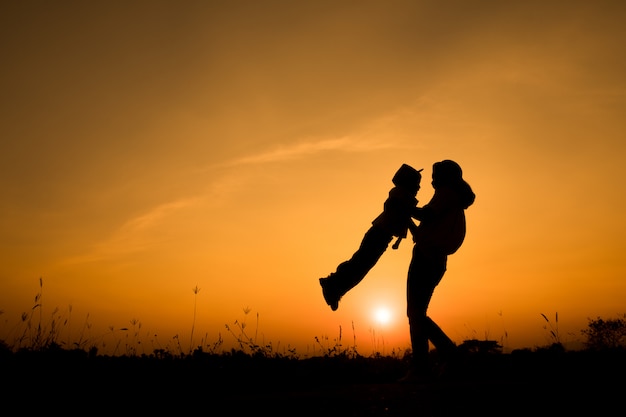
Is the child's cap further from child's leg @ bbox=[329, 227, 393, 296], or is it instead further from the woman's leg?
the woman's leg

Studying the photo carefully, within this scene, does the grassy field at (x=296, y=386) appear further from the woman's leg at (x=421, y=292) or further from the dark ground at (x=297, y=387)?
the woman's leg at (x=421, y=292)

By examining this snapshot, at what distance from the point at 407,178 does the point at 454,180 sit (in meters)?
0.61

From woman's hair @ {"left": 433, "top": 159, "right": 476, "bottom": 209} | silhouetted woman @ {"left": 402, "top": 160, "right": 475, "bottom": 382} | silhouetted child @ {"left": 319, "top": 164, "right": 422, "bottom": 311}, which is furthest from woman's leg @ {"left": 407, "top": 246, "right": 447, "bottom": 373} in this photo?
woman's hair @ {"left": 433, "top": 159, "right": 476, "bottom": 209}

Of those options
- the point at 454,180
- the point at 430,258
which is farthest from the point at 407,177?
the point at 430,258

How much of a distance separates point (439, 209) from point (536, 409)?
275 cm

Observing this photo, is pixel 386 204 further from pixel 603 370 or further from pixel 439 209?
pixel 603 370

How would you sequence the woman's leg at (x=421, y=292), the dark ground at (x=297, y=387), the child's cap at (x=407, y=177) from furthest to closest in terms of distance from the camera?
1. the child's cap at (x=407, y=177)
2. the woman's leg at (x=421, y=292)
3. the dark ground at (x=297, y=387)

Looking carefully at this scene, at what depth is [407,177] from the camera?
5691mm

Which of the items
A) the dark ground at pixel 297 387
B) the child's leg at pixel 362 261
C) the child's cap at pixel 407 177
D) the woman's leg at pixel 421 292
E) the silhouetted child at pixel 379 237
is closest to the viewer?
the dark ground at pixel 297 387

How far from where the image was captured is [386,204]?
18.1ft

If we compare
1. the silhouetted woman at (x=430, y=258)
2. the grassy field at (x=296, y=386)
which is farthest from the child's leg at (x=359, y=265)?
the grassy field at (x=296, y=386)

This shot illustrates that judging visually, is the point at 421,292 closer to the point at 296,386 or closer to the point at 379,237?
the point at 379,237

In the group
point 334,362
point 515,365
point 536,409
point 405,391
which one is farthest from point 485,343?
point 536,409

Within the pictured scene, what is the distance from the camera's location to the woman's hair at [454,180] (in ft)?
17.7
